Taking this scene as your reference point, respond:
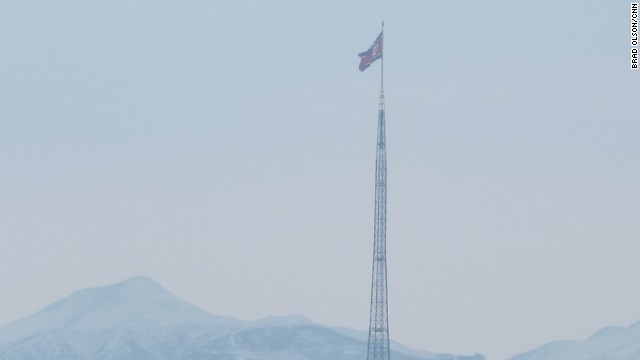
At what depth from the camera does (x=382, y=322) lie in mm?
173125

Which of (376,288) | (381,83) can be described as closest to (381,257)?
(376,288)

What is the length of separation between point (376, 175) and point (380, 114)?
517cm

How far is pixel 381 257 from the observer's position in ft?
566

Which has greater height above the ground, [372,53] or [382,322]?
[372,53]

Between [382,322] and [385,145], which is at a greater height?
[385,145]

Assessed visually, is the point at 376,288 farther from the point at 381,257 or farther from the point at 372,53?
the point at 372,53

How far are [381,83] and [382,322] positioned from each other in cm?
1963

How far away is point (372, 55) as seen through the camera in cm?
17625

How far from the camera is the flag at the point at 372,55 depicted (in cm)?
17600

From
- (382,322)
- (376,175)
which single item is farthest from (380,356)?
(376,175)

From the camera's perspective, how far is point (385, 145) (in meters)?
174

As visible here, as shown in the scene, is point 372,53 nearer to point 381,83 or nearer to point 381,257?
point 381,83

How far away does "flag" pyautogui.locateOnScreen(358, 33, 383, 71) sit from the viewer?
176000 mm

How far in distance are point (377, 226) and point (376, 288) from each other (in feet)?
16.8
